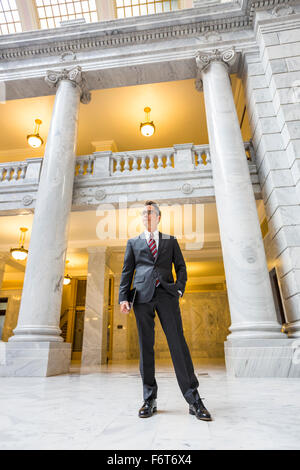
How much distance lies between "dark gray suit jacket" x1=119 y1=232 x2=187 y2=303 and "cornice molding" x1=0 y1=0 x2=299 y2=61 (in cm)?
836

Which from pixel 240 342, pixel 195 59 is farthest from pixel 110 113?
pixel 240 342

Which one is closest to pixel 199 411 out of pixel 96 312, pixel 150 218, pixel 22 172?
pixel 150 218

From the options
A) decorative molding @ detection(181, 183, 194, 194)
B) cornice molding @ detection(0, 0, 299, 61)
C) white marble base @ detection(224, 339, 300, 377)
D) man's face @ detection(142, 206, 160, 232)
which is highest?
cornice molding @ detection(0, 0, 299, 61)

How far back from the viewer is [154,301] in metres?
2.63

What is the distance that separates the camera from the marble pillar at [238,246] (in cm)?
523

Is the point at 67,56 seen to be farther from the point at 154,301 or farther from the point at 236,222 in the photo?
the point at 154,301

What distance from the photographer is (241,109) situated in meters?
10.4

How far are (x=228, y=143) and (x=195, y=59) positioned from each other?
328cm

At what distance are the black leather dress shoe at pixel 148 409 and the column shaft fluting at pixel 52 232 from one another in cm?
420

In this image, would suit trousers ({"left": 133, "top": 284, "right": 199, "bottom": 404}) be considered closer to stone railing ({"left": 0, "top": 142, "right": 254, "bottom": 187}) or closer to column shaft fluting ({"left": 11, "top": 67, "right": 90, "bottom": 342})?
column shaft fluting ({"left": 11, "top": 67, "right": 90, "bottom": 342})

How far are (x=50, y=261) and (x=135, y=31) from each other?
23.7 ft

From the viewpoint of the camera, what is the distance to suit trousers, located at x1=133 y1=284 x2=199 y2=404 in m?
2.43

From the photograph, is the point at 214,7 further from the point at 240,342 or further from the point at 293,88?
the point at 240,342

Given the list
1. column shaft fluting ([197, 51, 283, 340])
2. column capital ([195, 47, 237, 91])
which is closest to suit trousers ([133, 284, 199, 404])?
column shaft fluting ([197, 51, 283, 340])
